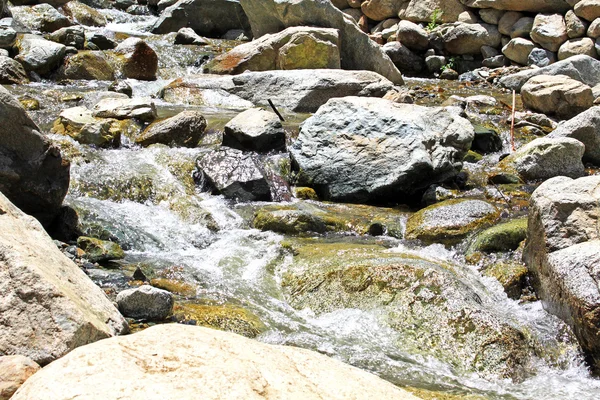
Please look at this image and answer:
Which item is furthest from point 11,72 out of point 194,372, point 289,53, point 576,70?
point 576,70

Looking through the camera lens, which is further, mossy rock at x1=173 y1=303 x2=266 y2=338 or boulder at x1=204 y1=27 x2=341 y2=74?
boulder at x1=204 y1=27 x2=341 y2=74

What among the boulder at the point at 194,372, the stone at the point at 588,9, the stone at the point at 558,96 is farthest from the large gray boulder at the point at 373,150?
the stone at the point at 588,9

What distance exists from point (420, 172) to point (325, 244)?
8.64ft

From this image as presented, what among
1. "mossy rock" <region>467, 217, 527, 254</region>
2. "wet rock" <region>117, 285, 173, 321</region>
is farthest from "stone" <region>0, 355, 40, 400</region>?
"mossy rock" <region>467, 217, 527, 254</region>

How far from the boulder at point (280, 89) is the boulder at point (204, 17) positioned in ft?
22.6

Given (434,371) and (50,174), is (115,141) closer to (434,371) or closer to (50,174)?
(50,174)

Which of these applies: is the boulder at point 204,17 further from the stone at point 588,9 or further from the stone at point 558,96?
the stone at point 558,96

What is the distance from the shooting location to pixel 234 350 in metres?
2.78

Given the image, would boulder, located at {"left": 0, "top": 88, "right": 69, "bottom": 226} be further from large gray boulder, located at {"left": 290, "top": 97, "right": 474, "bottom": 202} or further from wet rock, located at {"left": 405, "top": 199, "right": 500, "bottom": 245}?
wet rock, located at {"left": 405, "top": 199, "right": 500, "bottom": 245}

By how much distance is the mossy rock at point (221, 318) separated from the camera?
219 inches

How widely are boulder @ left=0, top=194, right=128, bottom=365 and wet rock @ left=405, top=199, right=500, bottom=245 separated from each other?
17.8ft

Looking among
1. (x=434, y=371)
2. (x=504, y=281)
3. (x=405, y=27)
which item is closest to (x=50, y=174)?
(x=434, y=371)

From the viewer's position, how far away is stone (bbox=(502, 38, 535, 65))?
1934 cm

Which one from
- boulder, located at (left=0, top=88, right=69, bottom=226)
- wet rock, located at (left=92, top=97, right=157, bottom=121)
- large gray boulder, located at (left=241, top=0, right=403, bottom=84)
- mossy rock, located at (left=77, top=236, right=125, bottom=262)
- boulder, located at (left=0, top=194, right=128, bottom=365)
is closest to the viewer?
boulder, located at (left=0, top=194, right=128, bottom=365)
